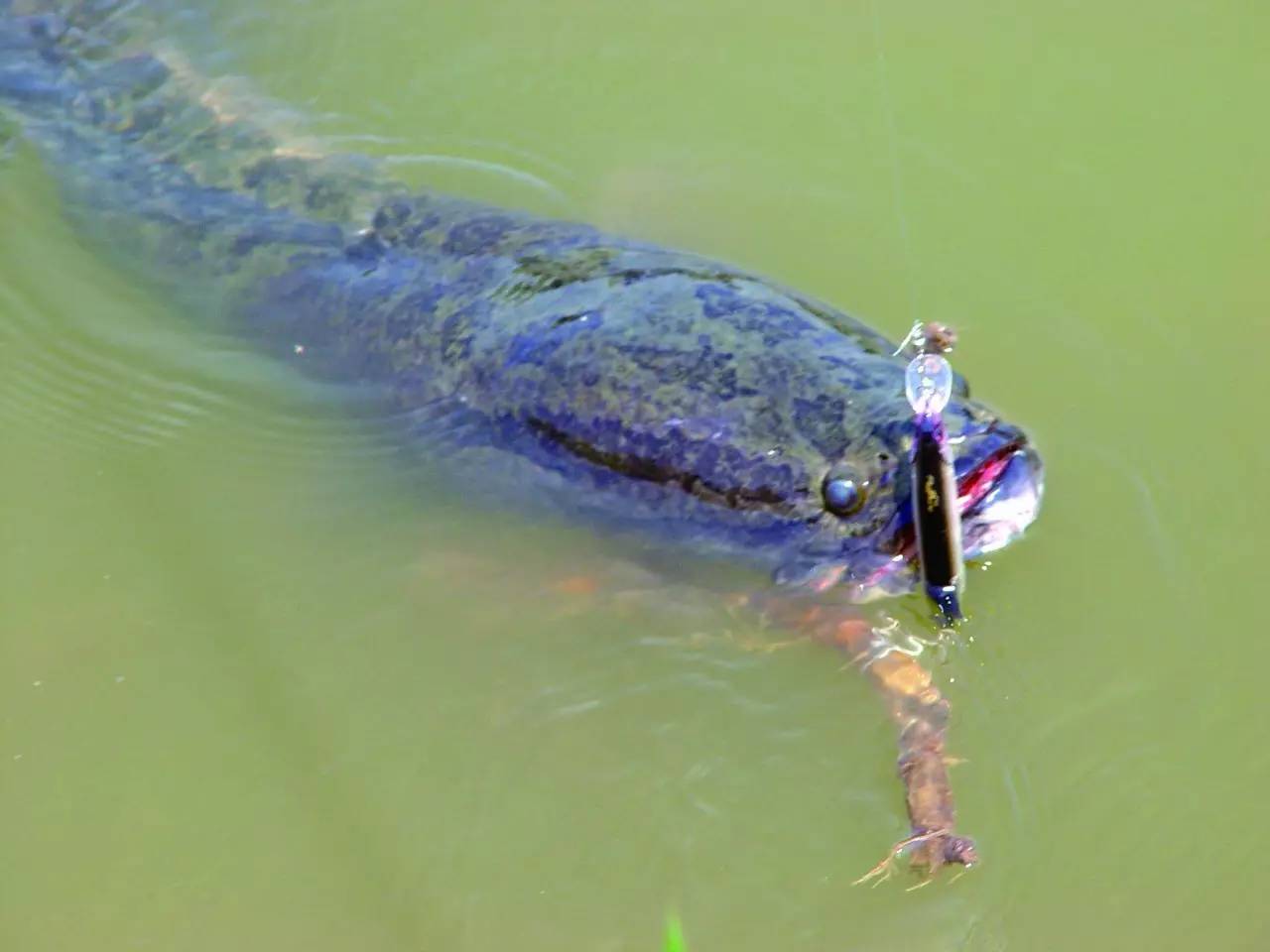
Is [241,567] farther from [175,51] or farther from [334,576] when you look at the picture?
[175,51]

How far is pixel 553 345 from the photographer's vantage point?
3605 millimetres

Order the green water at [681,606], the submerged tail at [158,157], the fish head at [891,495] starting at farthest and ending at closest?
the submerged tail at [158,157] → the fish head at [891,495] → the green water at [681,606]

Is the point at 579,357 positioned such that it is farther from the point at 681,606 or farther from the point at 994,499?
the point at 994,499

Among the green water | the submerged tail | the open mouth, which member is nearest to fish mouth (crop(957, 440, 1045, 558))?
the open mouth

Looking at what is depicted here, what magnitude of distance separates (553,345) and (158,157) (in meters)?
1.85

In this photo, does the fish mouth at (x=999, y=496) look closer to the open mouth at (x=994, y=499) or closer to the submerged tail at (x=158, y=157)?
the open mouth at (x=994, y=499)

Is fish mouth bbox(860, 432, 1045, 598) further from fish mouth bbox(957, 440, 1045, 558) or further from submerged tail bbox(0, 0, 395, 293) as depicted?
submerged tail bbox(0, 0, 395, 293)

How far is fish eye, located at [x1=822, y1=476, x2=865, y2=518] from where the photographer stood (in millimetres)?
3201

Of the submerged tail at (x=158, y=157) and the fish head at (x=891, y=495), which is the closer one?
the fish head at (x=891, y=495)

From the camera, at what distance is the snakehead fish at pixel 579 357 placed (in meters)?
3.25

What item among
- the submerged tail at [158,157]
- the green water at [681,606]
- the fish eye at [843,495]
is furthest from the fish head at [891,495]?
the submerged tail at [158,157]

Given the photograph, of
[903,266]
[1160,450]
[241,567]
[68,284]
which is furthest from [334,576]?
[1160,450]

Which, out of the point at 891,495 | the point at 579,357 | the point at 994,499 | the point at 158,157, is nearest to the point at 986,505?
the point at 994,499

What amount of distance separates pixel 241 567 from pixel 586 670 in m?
1.03
